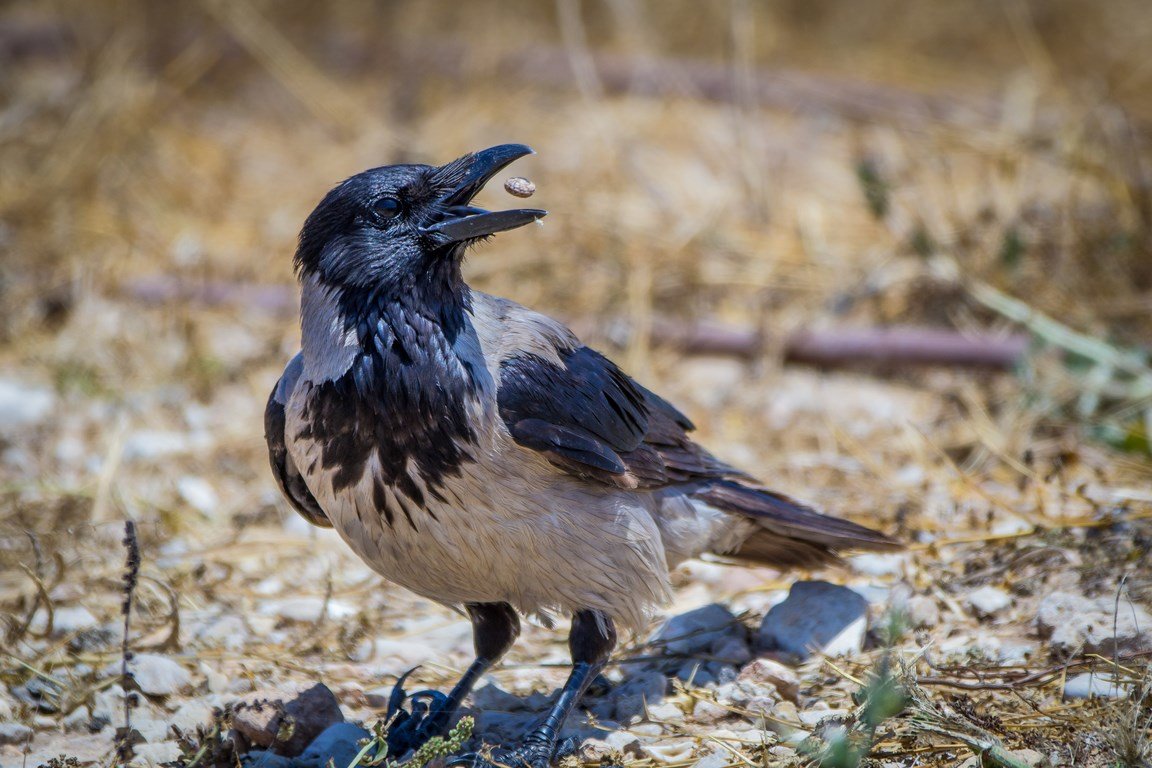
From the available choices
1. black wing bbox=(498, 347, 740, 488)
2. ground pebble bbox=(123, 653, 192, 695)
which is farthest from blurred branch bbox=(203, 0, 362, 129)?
ground pebble bbox=(123, 653, 192, 695)

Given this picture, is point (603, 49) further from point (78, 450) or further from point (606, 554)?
point (606, 554)

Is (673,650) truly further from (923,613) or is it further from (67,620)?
(67,620)

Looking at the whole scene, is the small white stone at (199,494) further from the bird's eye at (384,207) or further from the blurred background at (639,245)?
the bird's eye at (384,207)

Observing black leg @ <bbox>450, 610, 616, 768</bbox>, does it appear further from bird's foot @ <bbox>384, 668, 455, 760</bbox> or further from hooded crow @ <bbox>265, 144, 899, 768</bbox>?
bird's foot @ <bbox>384, 668, 455, 760</bbox>

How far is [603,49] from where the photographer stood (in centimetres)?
948

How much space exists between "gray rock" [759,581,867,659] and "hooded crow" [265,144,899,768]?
449 mm

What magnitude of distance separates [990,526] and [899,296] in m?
2.53

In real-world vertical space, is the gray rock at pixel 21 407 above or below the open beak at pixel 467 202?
below

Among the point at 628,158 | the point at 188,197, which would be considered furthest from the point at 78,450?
the point at 628,158

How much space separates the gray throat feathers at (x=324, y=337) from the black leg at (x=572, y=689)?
98 centimetres

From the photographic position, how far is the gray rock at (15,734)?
10.2 ft

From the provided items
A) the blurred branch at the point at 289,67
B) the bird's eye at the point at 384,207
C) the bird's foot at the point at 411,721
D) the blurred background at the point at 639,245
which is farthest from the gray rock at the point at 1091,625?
the blurred branch at the point at 289,67

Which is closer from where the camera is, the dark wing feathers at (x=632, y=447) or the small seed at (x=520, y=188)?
the dark wing feathers at (x=632, y=447)

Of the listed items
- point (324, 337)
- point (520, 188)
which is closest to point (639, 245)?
point (520, 188)
